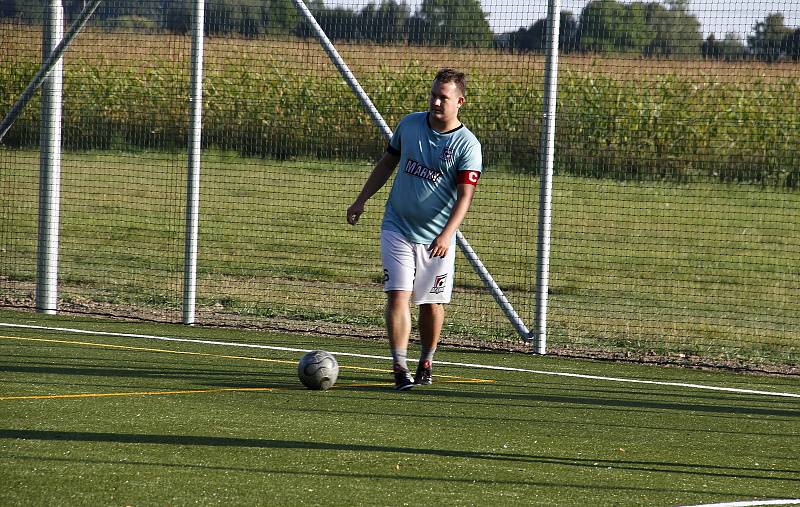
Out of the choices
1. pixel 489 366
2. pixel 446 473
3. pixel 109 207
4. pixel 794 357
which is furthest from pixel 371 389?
pixel 109 207

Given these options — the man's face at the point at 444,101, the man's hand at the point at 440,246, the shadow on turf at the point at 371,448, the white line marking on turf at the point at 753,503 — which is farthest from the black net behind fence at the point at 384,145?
the white line marking on turf at the point at 753,503

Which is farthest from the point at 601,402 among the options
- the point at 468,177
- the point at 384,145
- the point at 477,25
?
the point at 384,145

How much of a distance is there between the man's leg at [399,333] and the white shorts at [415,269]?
8 centimetres

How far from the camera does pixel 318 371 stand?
8609mm

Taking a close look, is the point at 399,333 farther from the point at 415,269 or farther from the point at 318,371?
the point at 318,371

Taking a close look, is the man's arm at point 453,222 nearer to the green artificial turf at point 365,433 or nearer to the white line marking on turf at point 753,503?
the green artificial turf at point 365,433

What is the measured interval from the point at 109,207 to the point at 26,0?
26.9 ft

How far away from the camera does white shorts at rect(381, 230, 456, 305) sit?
887 centimetres

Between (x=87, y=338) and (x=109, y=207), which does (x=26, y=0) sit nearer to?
(x=87, y=338)

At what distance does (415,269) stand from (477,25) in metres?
4.72

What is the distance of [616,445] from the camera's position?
284 inches

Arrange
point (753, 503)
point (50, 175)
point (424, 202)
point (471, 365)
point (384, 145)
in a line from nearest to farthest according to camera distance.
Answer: point (753, 503), point (424, 202), point (471, 365), point (50, 175), point (384, 145)

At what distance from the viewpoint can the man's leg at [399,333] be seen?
347 inches

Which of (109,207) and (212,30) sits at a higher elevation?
(212,30)
